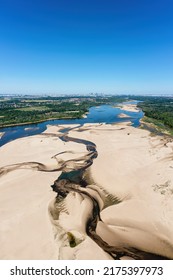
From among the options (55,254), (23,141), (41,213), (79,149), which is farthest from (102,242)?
(23,141)

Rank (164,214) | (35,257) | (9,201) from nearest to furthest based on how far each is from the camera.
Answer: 1. (35,257)
2. (164,214)
3. (9,201)

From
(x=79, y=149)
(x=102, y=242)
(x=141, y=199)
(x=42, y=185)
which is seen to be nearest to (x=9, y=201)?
(x=42, y=185)

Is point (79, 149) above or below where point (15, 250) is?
above

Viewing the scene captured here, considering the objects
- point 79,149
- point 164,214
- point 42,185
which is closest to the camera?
point 164,214

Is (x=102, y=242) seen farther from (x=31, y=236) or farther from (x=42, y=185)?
(x=42, y=185)
